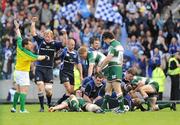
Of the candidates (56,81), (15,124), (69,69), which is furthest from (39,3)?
(15,124)

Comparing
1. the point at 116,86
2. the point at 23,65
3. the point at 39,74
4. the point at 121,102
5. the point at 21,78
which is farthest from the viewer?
the point at 39,74

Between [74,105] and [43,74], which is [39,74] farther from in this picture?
[74,105]

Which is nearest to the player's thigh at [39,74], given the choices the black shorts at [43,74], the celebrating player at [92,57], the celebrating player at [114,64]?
the black shorts at [43,74]

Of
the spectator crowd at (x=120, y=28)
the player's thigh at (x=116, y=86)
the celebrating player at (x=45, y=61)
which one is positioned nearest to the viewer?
the player's thigh at (x=116, y=86)

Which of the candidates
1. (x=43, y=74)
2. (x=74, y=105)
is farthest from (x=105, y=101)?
(x=43, y=74)

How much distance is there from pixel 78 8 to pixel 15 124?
1741 cm

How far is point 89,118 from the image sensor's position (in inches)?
766

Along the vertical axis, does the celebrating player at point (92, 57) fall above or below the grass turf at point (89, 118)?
above

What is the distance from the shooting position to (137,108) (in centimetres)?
2381

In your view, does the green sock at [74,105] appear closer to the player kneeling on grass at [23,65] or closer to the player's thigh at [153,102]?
the player kneeling on grass at [23,65]

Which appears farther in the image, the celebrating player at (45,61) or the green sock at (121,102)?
the celebrating player at (45,61)

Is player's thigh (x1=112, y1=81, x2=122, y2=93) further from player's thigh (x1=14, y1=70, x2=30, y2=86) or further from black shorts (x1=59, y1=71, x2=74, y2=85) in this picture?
black shorts (x1=59, y1=71, x2=74, y2=85)

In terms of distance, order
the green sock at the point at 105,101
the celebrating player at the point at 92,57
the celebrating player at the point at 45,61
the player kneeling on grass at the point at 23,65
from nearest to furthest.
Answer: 1. the player kneeling on grass at the point at 23,65
2. the green sock at the point at 105,101
3. the celebrating player at the point at 45,61
4. the celebrating player at the point at 92,57

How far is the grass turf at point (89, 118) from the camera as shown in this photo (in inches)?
715
